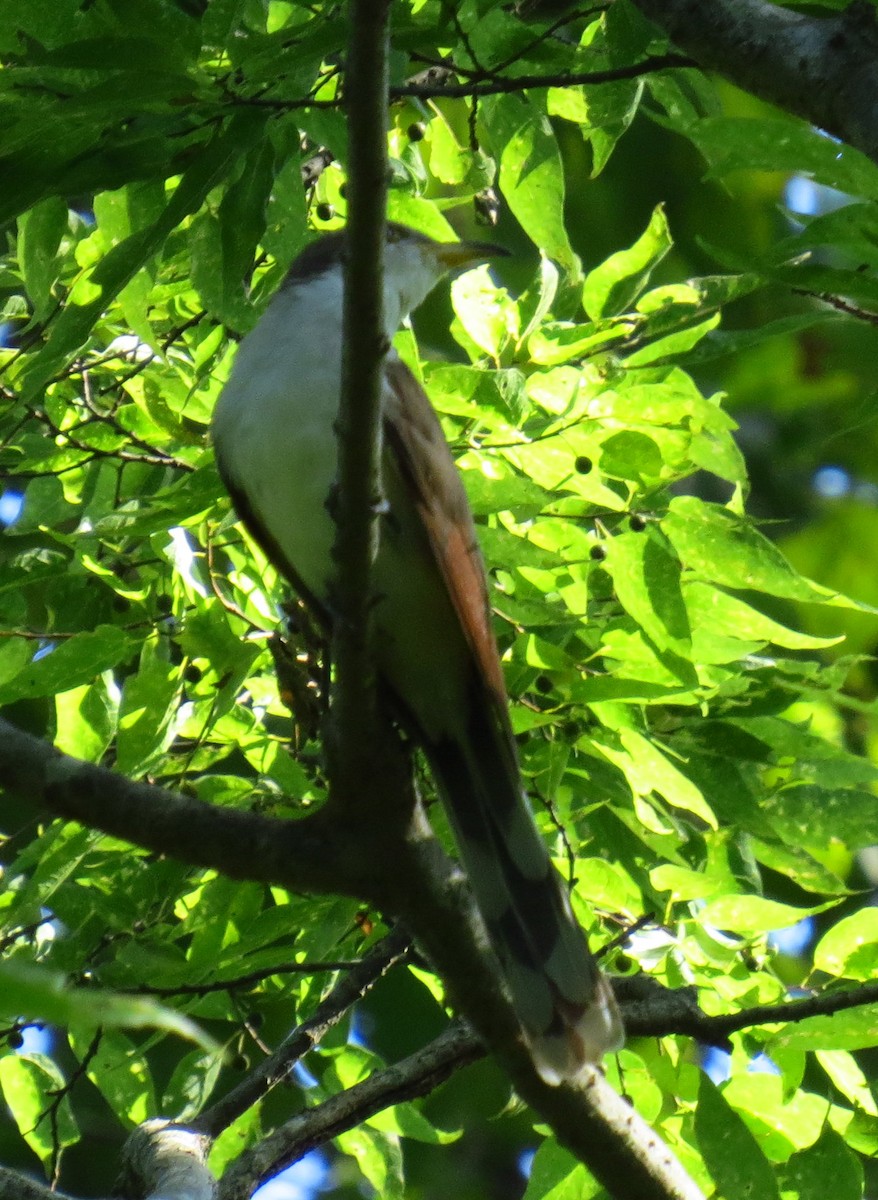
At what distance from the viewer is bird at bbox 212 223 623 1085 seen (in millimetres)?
3240

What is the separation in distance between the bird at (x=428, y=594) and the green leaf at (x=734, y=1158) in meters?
0.31

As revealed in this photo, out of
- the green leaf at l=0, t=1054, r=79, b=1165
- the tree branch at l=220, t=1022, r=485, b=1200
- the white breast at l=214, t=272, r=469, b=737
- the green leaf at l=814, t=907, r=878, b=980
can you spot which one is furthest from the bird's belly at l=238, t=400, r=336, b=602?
the green leaf at l=0, t=1054, r=79, b=1165

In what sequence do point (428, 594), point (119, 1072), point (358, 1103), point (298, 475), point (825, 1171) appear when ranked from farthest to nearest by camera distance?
point (119, 1072) < point (428, 594) < point (298, 475) < point (358, 1103) < point (825, 1171)

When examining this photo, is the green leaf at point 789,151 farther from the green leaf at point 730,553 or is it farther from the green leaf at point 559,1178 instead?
the green leaf at point 559,1178

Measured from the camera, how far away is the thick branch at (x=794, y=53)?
266 cm

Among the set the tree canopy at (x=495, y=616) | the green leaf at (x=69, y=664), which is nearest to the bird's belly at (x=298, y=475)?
the tree canopy at (x=495, y=616)

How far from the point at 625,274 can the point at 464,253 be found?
110 cm

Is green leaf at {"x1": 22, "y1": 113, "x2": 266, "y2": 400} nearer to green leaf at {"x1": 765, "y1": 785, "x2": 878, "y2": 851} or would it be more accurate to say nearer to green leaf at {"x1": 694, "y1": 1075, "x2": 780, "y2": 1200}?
green leaf at {"x1": 765, "y1": 785, "x2": 878, "y2": 851}

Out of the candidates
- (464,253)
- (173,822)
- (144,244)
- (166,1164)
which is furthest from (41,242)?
(166,1164)

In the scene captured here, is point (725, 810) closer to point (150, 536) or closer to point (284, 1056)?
point (284, 1056)

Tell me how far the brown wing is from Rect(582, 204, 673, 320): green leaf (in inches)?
21.0

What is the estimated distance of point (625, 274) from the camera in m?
3.62

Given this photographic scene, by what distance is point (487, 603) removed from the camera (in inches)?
134

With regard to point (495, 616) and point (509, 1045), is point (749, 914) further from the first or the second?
point (495, 616)
